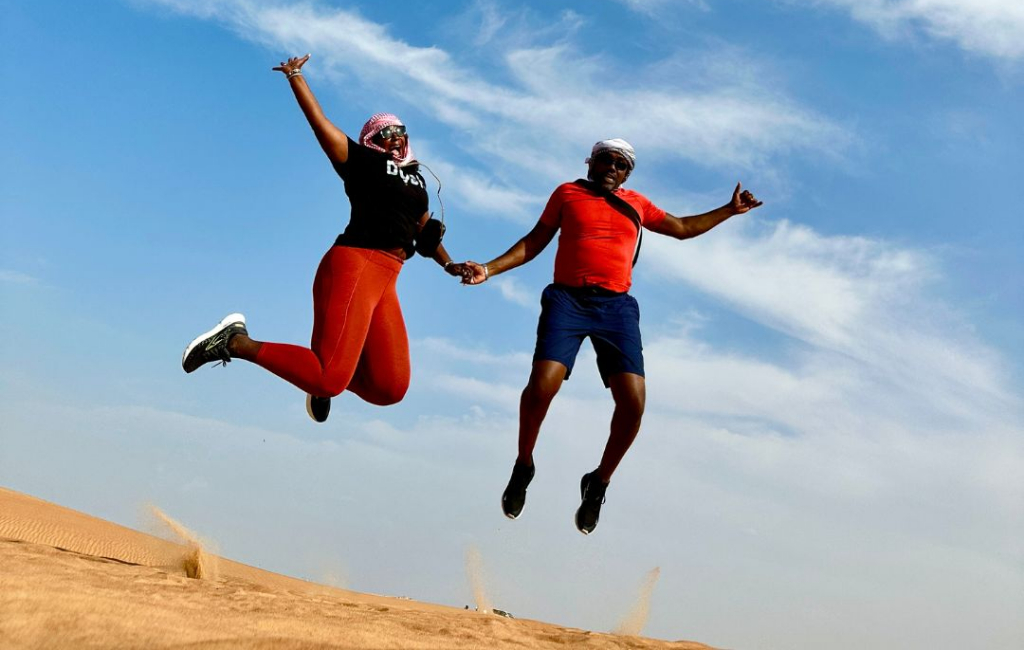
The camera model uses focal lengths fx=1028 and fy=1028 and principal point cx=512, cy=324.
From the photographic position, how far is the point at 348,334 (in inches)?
279

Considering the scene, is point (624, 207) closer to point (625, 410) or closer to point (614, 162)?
point (614, 162)

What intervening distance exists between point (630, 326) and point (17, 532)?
5.90 metres

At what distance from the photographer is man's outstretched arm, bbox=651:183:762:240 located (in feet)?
26.1

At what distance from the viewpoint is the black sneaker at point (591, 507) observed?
770 cm

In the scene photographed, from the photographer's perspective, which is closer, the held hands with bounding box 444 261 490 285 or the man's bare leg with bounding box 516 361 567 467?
the man's bare leg with bounding box 516 361 567 467

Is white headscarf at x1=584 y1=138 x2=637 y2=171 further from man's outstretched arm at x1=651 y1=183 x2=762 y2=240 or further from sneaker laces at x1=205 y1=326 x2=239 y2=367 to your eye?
sneaker laces at x1=205 y1=326 x2=239 y2=367

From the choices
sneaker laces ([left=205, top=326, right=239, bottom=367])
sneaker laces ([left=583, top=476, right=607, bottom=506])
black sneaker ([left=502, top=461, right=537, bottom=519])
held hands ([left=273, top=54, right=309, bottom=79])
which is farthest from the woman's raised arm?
sneaker laces ([left=583, top=476, right=607, bottom=506])

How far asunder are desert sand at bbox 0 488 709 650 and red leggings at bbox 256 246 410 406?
1.55m

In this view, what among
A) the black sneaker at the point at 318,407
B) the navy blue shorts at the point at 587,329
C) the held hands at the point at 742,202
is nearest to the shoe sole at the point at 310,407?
the black sneaker at the point at 318,407

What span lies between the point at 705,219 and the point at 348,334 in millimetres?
2949

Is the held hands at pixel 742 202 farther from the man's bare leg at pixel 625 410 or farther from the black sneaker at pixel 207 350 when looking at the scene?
the black sneaker at pixel 207 350

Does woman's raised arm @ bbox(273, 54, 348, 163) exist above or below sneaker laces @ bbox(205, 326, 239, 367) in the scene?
above

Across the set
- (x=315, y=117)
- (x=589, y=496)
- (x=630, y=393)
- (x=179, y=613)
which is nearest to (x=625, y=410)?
(x=630, y=393)

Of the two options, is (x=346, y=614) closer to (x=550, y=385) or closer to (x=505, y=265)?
(x=550, y=385)
